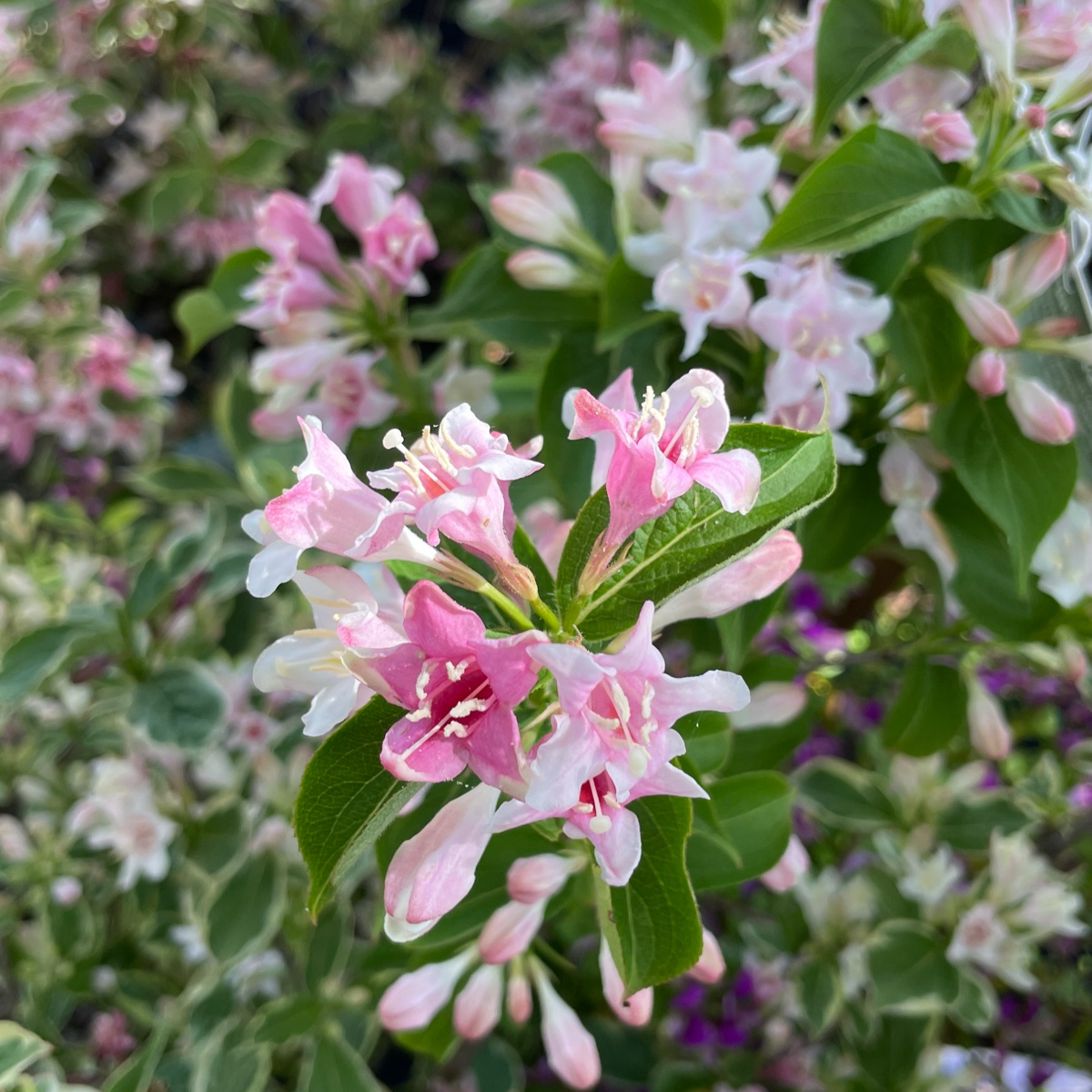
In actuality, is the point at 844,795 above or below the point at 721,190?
below

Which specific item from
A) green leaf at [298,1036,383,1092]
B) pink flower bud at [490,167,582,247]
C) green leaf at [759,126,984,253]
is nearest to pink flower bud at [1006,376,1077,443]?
green leaf at [759,126,984,253]

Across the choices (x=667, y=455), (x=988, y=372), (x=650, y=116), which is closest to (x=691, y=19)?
(x=650, y=116)

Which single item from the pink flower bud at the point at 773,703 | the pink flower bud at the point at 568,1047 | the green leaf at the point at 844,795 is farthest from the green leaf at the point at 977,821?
the pink flower bud at the point at 568,1047

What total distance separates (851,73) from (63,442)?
1.23m

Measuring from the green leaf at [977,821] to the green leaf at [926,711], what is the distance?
0.23 m

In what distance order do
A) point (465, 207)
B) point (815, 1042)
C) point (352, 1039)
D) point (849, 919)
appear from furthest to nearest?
point (465, 207), point (815, 1042), point (849, 919), point (352, 1039)

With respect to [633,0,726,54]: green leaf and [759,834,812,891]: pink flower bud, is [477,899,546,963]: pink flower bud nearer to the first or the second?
[759,834,812,891]: pink flower bud

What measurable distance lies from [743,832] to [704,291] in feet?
1.01

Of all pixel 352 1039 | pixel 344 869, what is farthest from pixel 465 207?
pixel 344 869

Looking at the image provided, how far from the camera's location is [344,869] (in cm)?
30

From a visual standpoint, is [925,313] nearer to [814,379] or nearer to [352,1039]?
[814,379]

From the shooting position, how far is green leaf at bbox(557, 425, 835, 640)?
30 centimetres

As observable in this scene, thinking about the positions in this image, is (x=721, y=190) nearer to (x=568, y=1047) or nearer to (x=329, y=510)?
(x=329, y=510)

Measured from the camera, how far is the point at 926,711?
0.70 meters
